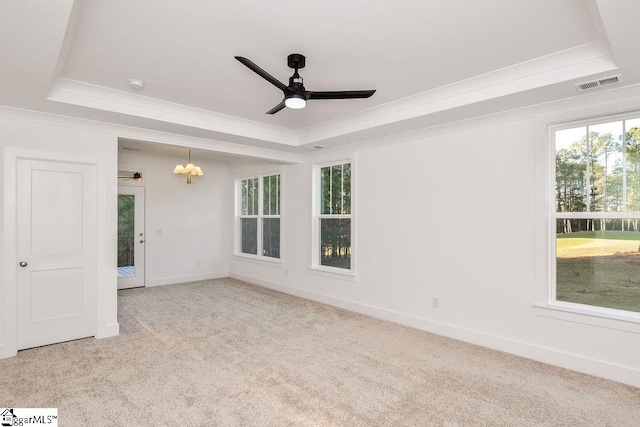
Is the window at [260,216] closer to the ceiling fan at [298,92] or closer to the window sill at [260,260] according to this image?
the window sill at [260,260]

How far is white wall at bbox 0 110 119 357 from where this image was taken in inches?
134

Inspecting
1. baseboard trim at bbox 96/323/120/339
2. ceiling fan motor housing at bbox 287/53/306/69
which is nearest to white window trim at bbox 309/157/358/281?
ceiling fan motor housing at bbox 287/53/306/69

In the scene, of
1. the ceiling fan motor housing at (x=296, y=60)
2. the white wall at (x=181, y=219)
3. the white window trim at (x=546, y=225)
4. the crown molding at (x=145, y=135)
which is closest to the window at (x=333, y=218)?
the crown molding at (x=145, y=135)

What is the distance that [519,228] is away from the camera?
11.3 feet

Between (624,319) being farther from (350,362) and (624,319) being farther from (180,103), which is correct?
(180,103)

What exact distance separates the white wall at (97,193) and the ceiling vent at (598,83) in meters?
4.70

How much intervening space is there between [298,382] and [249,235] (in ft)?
15.4

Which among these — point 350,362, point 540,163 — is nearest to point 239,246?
point 350,362

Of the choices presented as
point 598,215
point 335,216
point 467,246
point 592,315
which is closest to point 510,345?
point 592,315

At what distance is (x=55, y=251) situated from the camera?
3.69 m

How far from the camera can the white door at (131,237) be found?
6305mm

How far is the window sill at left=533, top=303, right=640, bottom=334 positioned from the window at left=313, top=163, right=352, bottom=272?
2.56 metres

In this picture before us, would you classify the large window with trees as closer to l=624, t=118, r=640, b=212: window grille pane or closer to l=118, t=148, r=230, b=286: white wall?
l=624, t=118, r=640, b=212: window grille pane

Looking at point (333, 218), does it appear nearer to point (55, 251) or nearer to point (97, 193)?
point (97, 193)
